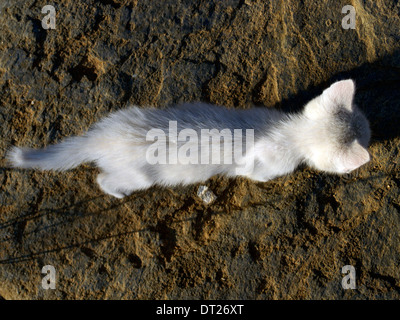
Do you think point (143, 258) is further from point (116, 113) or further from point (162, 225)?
point (116, 113)

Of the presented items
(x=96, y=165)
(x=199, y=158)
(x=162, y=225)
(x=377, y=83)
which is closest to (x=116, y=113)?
(x=96, y=165)

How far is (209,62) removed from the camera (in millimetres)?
3143

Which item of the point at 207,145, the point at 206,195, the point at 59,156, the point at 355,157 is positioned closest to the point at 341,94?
the point at 355,157

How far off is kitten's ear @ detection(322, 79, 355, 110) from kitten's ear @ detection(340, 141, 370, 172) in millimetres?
358

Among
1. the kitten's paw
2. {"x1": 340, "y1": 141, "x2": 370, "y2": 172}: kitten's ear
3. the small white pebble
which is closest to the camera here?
{"x1": 340, "y1": 141, "x2": 370, "y2": 172}: kitten's ear

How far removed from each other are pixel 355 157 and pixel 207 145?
3.91 ft

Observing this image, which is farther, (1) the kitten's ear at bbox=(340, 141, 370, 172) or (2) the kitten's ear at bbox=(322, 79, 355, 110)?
(2) the kitten's ear at bbox=(322, 79, 355, 110)

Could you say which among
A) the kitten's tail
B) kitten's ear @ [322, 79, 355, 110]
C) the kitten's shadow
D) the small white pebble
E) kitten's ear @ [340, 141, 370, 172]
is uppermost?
kitten's ear @ [322, 79, 355, 110]

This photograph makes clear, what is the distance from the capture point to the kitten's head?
2701 millimetres

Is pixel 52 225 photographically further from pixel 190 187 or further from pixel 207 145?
pixel 207 145

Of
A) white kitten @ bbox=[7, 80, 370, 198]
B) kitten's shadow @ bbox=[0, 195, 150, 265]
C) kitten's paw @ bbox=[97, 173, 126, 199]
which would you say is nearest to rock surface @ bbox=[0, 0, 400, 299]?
kitten's shadow @ bbox=[0, 195, 150, 265]

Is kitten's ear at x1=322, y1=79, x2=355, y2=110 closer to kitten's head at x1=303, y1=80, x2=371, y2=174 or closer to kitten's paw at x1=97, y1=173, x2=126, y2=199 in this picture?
kitten's head at x1=303, y1=80, x2=371, y2=174

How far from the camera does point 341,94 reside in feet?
9.10

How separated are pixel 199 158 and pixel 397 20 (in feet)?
7.87
